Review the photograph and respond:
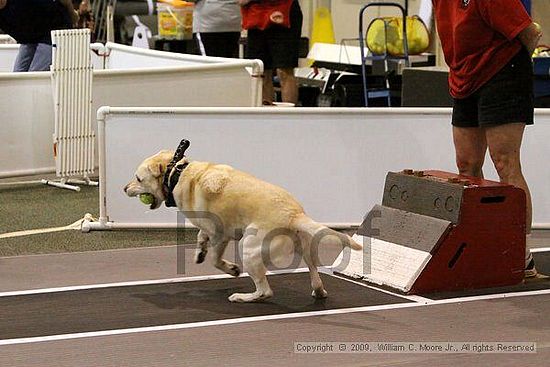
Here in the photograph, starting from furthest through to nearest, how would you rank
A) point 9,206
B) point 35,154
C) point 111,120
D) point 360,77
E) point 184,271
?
1. point 360,77
2. point 35,154
3. point 9,206
4. point 111,120
5. point 184,271

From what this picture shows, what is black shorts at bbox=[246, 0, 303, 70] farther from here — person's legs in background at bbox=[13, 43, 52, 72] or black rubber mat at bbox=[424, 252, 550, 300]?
black rubber mat at bbox=[424, 252, 550, 300]

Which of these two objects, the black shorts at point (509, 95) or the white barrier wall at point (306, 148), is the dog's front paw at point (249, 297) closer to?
the black shorts at point (509, 95)

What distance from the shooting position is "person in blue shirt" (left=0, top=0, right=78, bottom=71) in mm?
9539

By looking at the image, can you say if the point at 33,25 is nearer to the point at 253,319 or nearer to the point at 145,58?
the point at 145,58

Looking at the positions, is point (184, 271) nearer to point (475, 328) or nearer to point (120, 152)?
point (120, 152)

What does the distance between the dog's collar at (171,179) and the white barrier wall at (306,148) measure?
4.98ft

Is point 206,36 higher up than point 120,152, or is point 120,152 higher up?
point 206,36

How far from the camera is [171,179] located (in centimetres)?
561

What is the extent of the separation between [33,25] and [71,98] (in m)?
1.55

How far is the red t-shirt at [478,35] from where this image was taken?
5613 mm

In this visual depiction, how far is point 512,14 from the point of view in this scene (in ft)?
18.4

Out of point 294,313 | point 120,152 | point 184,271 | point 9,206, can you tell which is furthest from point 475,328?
point 9,206

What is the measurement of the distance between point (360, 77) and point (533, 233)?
5.29 meters

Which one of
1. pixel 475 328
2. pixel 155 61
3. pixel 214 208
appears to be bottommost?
pixel 475 328
